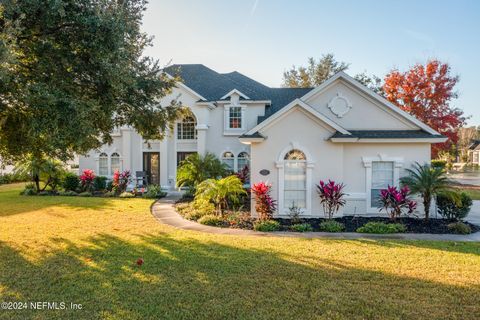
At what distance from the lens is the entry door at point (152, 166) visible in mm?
21984

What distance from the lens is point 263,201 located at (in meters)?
10.8

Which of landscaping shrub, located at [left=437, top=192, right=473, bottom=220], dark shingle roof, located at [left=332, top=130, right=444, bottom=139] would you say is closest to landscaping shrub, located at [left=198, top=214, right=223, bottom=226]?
dark shingle roof, located at [left=332, top=130, right=444, bottom=139]

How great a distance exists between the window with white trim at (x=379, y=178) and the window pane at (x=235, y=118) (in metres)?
11.0

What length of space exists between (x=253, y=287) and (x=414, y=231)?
282 inches

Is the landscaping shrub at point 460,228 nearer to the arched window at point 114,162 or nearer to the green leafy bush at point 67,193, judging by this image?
the green leafy bush at point 67,193

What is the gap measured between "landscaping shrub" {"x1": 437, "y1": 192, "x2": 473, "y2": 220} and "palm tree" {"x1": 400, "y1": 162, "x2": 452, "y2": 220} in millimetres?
361

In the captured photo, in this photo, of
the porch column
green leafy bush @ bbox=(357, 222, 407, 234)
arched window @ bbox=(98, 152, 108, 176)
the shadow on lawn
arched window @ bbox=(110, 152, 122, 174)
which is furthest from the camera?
arched window @ bbox=(98, 152, 108, 176)

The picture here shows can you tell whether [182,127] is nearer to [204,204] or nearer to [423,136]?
[204,204]

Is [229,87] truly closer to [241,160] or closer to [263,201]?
[241,160]

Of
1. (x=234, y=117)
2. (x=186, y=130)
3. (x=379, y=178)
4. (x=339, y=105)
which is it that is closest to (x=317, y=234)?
(x=379, y=178)

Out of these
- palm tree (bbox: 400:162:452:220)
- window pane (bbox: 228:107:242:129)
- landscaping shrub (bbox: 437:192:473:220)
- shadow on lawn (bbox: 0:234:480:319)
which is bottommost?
shadow on lawn (bbox: 0:234:480:319)

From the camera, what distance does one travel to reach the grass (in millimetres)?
4652

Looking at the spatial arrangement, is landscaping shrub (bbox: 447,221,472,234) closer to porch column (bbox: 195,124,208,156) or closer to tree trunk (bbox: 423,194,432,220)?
tree trunk (bbox: 423,194,432,220)

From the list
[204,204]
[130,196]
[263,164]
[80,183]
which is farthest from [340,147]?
[80,183]
